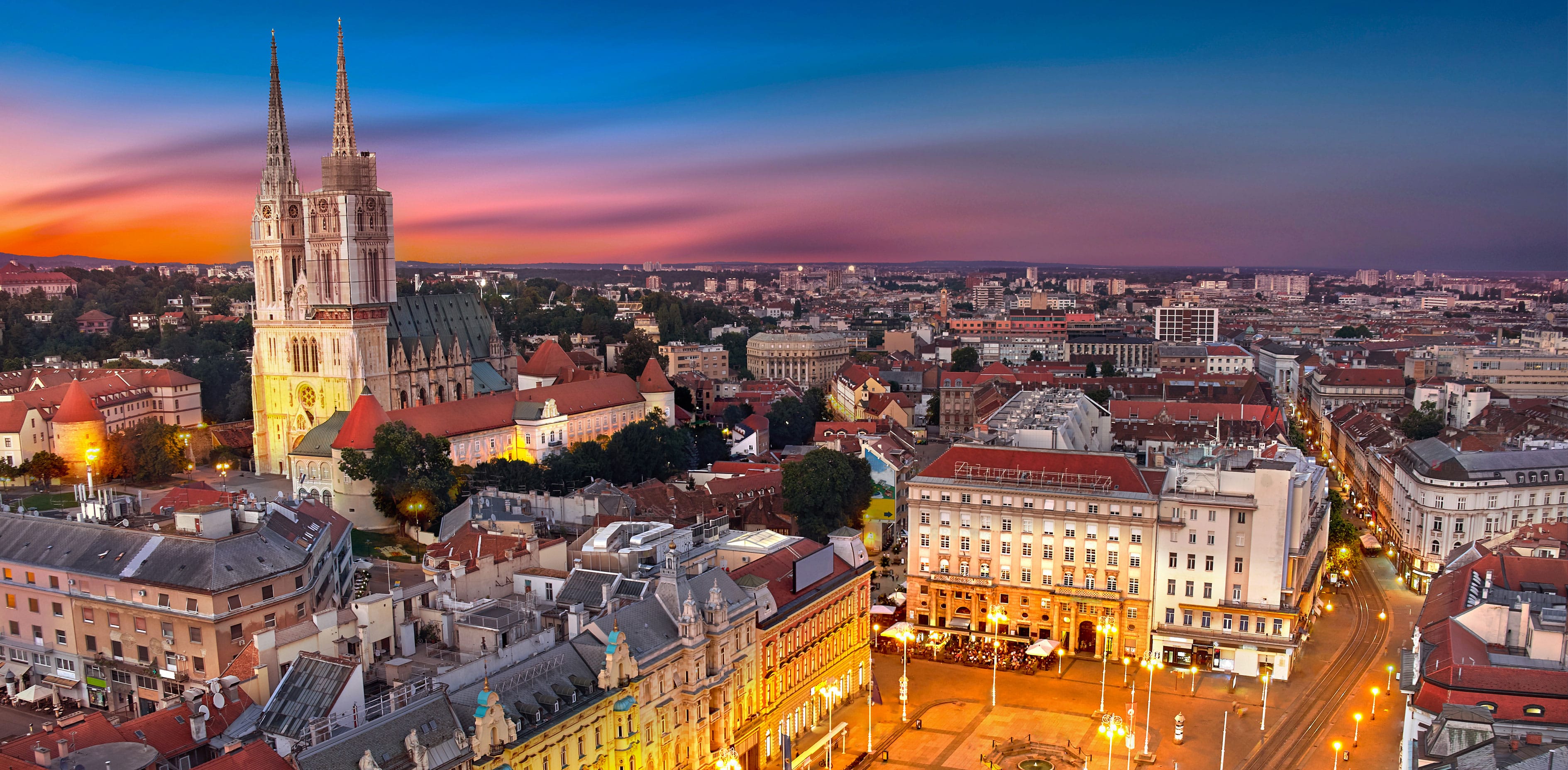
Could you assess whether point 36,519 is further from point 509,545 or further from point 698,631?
point 698,631

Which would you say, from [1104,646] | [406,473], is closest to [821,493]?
[1104,646]

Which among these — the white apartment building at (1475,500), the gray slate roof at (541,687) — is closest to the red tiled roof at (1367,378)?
the white apartment building at (1475,500)

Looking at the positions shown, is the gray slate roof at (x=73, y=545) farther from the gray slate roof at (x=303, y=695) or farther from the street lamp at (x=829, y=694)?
the street lamp at (x=829, y=694)

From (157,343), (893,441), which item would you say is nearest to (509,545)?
(893,441)

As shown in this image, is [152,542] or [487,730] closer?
[487,730]

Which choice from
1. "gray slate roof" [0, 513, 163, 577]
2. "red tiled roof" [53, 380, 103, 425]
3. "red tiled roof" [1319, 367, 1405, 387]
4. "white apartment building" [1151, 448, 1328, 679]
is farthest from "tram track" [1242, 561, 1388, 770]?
"red tiled roof" [53, 380, 103, 425]

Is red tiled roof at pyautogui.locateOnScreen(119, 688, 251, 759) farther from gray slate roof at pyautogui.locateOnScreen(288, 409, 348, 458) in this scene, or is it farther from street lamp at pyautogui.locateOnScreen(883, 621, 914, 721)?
Answer: gray slate roof at pyautogui.locateOnScreen(288, 409, 348, 458)
